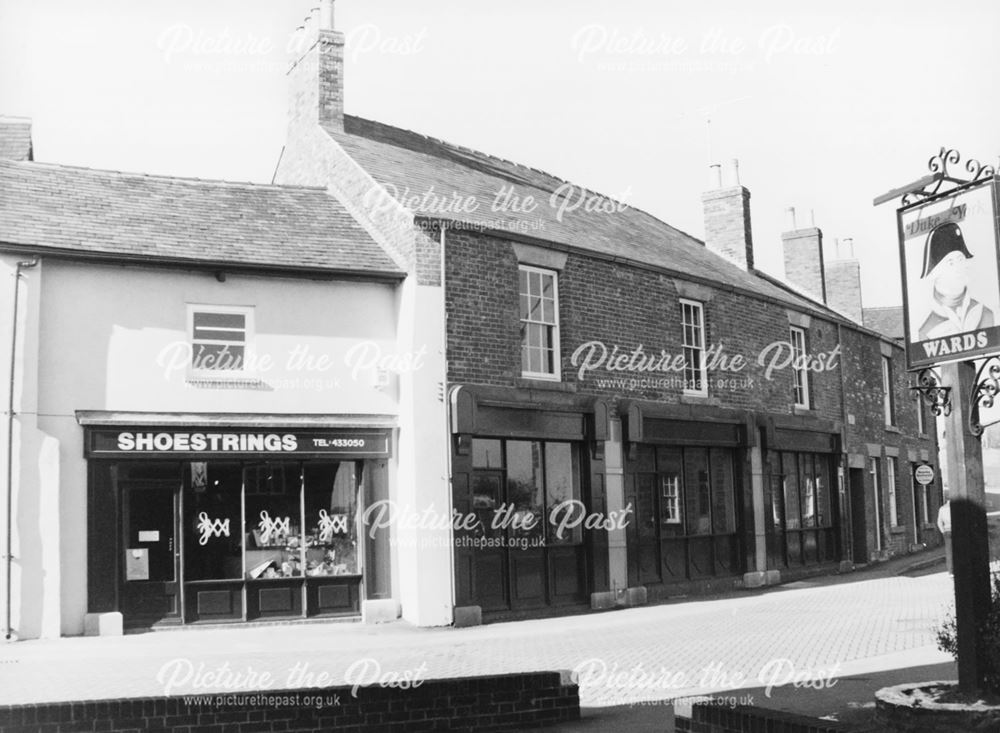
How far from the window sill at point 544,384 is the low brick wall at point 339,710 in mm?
9147

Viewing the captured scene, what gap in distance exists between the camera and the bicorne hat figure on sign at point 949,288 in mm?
7156

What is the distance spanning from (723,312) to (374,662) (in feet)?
40.3

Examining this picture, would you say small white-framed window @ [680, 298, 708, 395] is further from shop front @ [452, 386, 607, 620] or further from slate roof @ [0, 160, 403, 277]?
slate roof @ [0, 160, 403, 277]

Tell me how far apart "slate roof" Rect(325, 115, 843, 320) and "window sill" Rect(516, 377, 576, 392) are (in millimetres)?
2324

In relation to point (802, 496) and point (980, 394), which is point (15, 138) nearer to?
point (980, 394)

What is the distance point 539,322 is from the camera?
18328mm

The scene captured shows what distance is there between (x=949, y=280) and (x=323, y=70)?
49.8 ft

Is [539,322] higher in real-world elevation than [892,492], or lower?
higher

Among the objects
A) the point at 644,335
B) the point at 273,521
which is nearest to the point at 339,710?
the point at 273,521

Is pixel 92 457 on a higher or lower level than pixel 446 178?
lower

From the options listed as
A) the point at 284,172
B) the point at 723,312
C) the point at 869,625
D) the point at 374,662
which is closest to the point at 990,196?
→ the point at 374,662

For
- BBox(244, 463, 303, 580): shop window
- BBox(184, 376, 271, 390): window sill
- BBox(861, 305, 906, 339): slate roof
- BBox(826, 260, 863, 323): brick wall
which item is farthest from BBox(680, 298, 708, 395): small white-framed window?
BBox(861, 305, 906, 339): slate roof

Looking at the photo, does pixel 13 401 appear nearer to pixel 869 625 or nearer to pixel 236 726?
pixel 236 726

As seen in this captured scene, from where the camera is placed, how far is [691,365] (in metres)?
21.4
